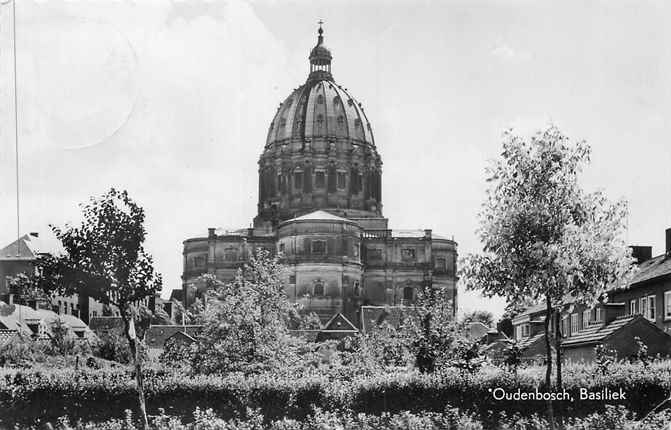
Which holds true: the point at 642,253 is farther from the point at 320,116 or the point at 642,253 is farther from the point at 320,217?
the point at 320,116

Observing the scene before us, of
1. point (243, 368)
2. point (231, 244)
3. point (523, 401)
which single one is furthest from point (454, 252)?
point (523, 401)

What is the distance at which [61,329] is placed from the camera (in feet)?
197

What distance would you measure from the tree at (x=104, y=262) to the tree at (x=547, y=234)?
831cm

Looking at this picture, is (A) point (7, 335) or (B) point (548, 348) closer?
(B) point (548, 348)

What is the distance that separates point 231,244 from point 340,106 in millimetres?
22638

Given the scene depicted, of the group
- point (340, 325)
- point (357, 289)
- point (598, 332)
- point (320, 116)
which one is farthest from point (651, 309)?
point (320, 116)

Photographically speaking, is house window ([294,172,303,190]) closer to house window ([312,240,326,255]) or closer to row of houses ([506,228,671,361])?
house window ([312,240,326,255])

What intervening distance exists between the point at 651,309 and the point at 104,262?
22.3 m

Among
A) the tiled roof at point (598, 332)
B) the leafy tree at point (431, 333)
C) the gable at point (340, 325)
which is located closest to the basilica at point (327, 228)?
the gable at point (340, 325)

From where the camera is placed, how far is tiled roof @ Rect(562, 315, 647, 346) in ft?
113

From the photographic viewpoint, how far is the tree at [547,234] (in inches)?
839

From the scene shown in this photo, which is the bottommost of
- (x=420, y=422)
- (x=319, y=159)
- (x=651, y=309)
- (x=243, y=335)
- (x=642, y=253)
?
(x=420, y=422)

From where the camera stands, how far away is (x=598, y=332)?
119 feet

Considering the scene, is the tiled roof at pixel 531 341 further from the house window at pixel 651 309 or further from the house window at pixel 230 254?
the house window at pixel 230 254
